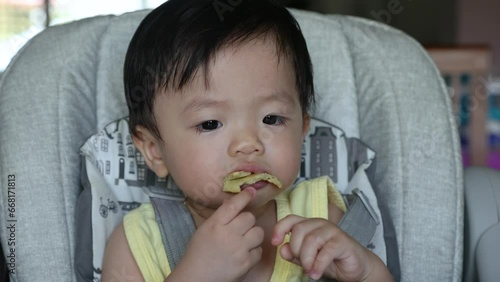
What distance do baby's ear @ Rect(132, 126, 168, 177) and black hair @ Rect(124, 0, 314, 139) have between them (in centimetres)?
2

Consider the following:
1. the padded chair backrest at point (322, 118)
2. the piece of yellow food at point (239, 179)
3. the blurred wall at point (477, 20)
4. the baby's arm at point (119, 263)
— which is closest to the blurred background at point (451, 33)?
the blurred wall at point (477, 20)

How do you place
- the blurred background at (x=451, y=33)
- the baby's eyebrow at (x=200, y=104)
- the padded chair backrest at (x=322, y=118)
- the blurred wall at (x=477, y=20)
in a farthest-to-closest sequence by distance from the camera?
the blurred wall at (x=477, y=20)
the blurred background at (x=451, y=33)
the padded chair backrest at (x=322, y=118)
the baby's eyebrow at (x=200, y=104)

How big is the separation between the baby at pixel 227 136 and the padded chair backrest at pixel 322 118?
119 mm

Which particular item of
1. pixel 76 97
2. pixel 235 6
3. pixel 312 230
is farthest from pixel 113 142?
pixel 312 230

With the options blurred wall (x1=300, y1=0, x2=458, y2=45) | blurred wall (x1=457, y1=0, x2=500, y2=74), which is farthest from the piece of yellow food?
blurred wall (x1=457, y1=0, x2=500, y2=74)

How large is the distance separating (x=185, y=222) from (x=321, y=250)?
11.1 inches

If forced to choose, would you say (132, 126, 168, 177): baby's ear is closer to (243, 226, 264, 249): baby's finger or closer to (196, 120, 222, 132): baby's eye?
(196, 120, 222, 132): baby's eye

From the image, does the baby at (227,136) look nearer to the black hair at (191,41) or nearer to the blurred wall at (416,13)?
the black hair at (191,41)

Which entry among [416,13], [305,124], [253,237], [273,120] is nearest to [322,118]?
[305,124]

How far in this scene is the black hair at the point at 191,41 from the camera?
3.20 feet

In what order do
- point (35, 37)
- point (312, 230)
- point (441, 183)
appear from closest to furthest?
point (312, 230) < point (441, 183) < point (35, 37)

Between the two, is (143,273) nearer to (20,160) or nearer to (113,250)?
(113,250)

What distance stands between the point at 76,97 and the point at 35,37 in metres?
0.15

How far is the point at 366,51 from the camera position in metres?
1.27
